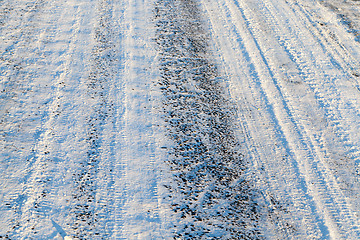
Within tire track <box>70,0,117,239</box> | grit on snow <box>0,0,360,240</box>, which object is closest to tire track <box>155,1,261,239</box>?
grit on snow <box>0,0,360,240</box>

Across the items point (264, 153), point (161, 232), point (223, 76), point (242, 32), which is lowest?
point (161, 232)

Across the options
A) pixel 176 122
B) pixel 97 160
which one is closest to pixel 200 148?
pixel 176 122

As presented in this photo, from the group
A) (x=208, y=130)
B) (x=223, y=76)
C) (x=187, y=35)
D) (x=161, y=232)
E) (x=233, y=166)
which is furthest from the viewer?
(x=187, y=35)

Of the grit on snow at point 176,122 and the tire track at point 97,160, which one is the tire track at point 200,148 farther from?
the tire track at point 97,160

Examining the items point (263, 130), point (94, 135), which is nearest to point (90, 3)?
point (94, 135)

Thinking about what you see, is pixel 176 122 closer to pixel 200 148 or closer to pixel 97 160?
pixel 200 148

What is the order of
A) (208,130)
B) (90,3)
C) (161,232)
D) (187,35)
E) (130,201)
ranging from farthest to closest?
1. (90,3)
2. (187,35)
3. (208,130)
4. (130,201)
5. (161,232)

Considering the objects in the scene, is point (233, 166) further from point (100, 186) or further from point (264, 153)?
point (100, 186)
